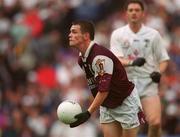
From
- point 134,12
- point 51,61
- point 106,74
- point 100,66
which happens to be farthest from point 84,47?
point 51,61

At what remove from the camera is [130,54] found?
42.8ft

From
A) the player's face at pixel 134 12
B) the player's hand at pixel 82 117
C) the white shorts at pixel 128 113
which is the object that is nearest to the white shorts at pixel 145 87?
the player's face at pixel 134 12

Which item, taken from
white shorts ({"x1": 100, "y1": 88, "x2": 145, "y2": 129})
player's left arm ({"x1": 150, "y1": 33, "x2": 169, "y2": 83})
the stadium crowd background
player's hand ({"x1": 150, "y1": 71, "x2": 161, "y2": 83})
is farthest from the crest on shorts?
the stadium crowd background

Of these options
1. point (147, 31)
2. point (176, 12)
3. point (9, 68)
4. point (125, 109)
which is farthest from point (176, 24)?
point (125, 109)

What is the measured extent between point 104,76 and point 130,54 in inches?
81.3

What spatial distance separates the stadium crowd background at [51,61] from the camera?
18109 mm

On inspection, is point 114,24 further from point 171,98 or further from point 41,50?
point 171,98

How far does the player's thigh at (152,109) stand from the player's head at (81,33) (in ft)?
7.14

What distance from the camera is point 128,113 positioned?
11594mm

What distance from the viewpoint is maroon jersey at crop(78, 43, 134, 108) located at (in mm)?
11039

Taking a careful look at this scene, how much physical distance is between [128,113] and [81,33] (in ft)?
4.21

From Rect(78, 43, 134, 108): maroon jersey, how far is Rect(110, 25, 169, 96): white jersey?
1.51 m

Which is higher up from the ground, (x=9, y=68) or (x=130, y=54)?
(x=130, y=54)

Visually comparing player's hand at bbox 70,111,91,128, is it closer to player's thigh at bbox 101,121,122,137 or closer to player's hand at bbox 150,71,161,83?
player's thigh at bbox 101,121,122,137
